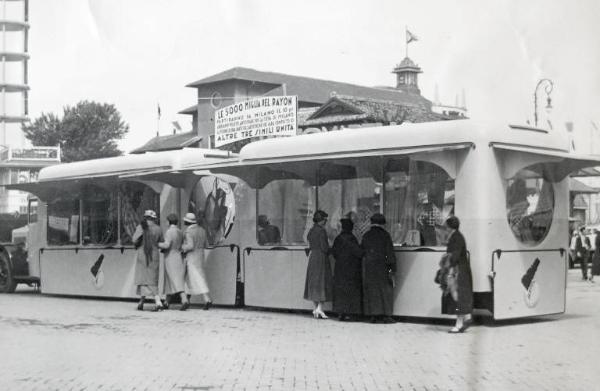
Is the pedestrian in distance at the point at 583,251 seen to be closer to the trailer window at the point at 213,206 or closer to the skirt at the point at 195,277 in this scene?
the trailer window at the point at 213,206

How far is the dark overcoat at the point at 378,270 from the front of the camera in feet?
45.2

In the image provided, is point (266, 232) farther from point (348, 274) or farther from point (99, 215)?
point (99, 215)

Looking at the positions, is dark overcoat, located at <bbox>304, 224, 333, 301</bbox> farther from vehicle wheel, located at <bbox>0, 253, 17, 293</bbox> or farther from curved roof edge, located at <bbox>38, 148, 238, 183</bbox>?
vehicle wheel, located at <bbox>0, 253, 17, 293</bbox>

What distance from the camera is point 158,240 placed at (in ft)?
54.5

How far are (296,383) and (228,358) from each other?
1709 mm

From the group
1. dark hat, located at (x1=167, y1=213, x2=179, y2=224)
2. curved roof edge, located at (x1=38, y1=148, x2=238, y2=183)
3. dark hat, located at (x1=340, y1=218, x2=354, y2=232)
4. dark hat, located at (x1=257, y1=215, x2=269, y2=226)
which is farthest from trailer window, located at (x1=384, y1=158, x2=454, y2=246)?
curved roof edge, located at (x1=38, y1=148, x2=238, y2=183)

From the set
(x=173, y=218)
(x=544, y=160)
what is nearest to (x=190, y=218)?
(x=173, y=218)

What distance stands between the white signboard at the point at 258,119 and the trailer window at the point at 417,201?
8602 mm

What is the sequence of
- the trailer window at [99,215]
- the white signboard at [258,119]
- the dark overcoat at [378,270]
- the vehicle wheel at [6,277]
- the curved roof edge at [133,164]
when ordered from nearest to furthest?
the dark overcoat at [378,270] → the curved roof edge at [133,164] → the trailer window at [99,215] → the vehicle wheel at [6,277] → the white signboard at [258,119]

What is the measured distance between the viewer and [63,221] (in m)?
20.3

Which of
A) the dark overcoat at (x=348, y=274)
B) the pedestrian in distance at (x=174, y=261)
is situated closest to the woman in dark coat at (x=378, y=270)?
the dark overcoat at (x=348, y=274)

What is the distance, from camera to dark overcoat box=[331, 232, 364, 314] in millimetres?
14227

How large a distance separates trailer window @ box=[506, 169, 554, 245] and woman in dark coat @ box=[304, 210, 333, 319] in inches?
108

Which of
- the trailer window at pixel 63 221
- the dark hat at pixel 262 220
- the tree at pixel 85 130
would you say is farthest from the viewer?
the tree at pixel 85 130
